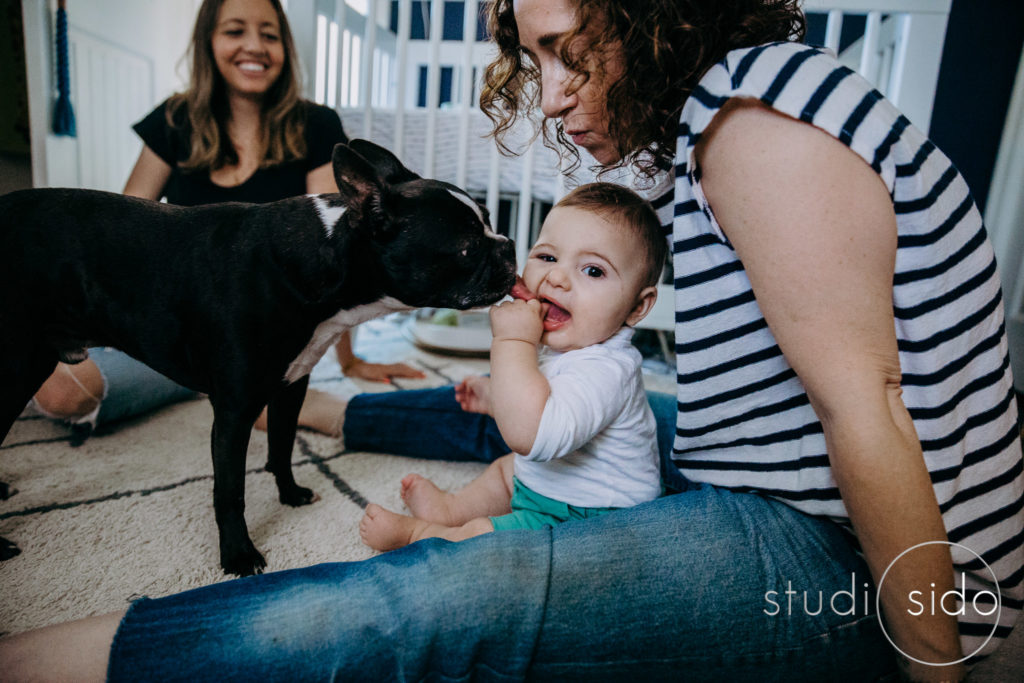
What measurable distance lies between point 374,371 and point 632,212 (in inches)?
47.0

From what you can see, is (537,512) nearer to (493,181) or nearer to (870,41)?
(493,181)

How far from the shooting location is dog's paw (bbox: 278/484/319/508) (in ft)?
3.29

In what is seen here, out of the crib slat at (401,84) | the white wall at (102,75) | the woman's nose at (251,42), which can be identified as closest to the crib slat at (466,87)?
the crib slat at (401,84)

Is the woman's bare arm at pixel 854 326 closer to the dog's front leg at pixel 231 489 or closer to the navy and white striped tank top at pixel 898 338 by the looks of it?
the navy and white striped tank top at pixel 898 338

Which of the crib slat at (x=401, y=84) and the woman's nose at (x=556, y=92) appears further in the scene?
the crib slat at (x=401, y=84)

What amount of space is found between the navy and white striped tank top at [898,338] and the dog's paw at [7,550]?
0.92 metres

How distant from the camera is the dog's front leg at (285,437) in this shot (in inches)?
38.0

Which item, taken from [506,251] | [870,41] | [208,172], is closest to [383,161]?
[506,251]

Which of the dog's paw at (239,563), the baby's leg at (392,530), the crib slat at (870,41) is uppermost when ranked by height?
the crib slat at (870,41)

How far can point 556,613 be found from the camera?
53cm

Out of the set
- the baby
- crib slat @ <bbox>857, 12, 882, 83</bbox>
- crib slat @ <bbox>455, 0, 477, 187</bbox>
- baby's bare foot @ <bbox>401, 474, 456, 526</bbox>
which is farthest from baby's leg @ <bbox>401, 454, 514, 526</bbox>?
crib slat @ <bbox>857, 12, 882, 83</bbox>

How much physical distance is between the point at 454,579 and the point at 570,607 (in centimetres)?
11

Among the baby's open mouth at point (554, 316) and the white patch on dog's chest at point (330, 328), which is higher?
the baby's open mouth at point (554, 316)

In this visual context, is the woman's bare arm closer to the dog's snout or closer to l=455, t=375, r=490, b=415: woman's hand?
the dog's snout
